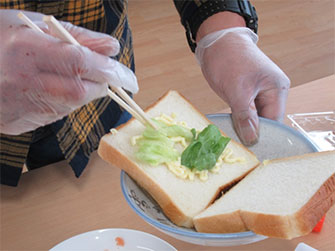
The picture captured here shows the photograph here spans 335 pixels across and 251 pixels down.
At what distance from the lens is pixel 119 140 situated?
937mm

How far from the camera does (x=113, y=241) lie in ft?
2.66

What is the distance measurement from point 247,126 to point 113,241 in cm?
39

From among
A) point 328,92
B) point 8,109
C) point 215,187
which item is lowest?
point 328,92

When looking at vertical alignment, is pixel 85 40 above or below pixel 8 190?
above

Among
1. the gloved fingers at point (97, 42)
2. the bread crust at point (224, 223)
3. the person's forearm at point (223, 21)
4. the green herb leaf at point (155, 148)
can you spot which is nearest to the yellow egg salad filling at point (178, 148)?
the green herb leaf at point (155, 148)

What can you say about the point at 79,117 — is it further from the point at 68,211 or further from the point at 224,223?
the point at 224,223

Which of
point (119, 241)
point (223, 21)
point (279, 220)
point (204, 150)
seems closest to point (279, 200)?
point (279, 220)

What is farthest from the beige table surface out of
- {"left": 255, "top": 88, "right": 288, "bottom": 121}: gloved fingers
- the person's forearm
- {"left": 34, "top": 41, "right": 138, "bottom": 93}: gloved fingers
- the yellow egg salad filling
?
the person's forearm

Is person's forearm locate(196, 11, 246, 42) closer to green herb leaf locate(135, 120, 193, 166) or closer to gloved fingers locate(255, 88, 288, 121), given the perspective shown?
gloved fingers locate(255, 88, 288, 121)

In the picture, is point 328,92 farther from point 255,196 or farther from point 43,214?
point 43,214

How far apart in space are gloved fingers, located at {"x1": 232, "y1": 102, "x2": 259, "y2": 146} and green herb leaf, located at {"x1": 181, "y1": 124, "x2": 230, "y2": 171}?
0.11m

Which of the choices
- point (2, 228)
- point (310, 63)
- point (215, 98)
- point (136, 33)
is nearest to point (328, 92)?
point (2, 228)

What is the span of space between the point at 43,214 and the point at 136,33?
258 cm

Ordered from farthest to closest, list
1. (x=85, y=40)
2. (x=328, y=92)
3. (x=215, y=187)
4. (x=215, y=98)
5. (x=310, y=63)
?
1. (x=310, y=63)
2. (x=215, y=98)
3. (x=328, y=92)
4. (x=215, y=187)
5. (x=85, y=40)
